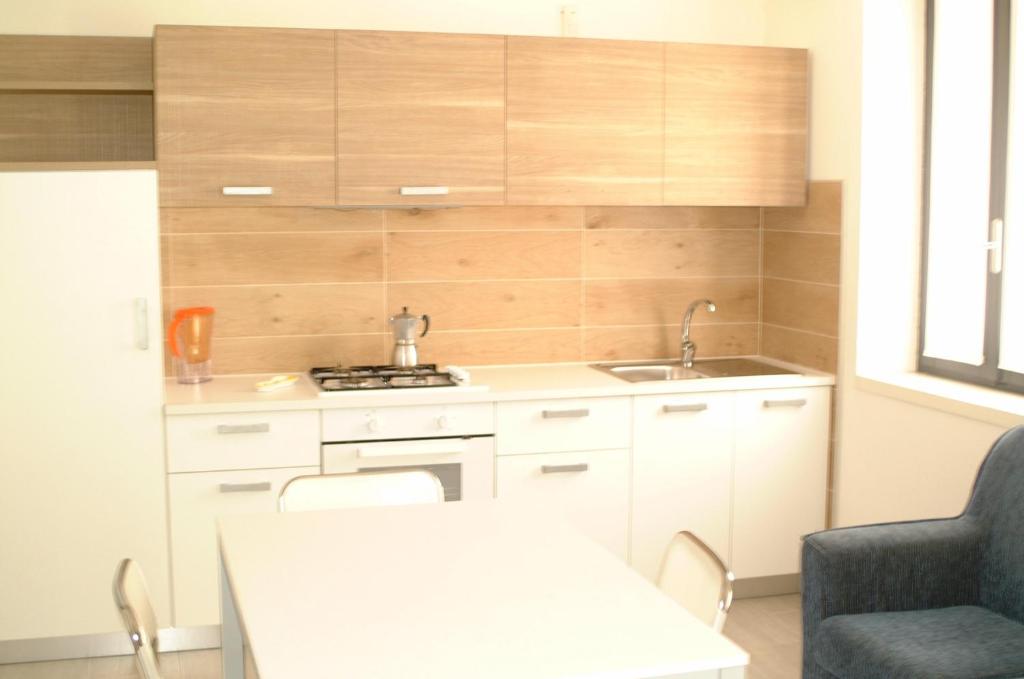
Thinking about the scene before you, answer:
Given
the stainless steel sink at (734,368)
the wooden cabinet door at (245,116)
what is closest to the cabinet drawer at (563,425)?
the stainless steel sink at (734,368)

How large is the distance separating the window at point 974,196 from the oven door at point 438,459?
1.69 m

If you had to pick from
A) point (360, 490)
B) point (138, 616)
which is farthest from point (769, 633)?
point (138, 616)

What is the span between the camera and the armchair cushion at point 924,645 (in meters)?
2.75

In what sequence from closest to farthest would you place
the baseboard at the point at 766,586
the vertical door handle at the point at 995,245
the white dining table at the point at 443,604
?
1. the white dining table at the point at 443,604
2. the vertical door handle at the point at 995,245
3. the baseboard at the point at 766,586

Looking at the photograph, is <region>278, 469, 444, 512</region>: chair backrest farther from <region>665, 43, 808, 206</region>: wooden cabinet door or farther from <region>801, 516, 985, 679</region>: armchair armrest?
<region>665, 43, 808, 206</region>: wooden cabinet door

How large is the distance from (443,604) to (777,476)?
2571 millimetres

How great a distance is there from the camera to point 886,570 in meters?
3.14

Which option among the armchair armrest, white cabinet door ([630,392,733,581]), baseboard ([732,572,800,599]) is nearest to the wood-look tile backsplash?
white cabinet door ([630,392,733,581])

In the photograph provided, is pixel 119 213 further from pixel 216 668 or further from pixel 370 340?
pixel 216 668

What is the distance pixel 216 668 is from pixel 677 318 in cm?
232

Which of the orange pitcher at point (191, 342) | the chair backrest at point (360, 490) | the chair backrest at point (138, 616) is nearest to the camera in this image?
the chair backrest at point (138, 616)

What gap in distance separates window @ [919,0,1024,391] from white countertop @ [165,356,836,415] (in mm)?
515

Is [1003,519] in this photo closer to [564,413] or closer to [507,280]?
[564,413]

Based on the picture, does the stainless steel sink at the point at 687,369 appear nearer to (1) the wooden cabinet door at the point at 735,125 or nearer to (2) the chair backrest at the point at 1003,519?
(1) the wooden cabinet door at the point at 735,125
